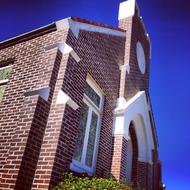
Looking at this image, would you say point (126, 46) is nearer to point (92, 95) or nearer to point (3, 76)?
point (92, 95)

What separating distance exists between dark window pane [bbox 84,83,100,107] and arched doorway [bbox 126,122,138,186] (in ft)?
11.2

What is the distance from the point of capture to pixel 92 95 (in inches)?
334

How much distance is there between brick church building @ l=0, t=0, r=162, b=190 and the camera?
18.8 feet

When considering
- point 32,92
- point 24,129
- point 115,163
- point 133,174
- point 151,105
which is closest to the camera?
point 24,129

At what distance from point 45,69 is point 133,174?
7.00m

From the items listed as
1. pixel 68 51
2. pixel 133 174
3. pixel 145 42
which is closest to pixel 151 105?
pixel 145 42

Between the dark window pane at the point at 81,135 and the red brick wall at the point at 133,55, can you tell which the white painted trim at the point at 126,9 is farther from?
the dark window pane at the point at 81,135

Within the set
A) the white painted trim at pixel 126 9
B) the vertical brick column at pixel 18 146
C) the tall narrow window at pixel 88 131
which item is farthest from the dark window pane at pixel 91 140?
the white painted trim at pixel 126 9

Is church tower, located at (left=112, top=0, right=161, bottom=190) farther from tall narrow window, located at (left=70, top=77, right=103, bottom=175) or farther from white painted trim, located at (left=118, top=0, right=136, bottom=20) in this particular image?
tall narrow window, located at (left=70, top=77, right=103, bottom=175)

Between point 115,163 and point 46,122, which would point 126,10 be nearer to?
point 115,163

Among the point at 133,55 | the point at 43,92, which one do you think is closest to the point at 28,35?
the point at 43,92

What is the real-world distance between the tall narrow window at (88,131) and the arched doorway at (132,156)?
3.47m

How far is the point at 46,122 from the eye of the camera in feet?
20.3

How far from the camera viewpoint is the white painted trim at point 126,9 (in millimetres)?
13198
